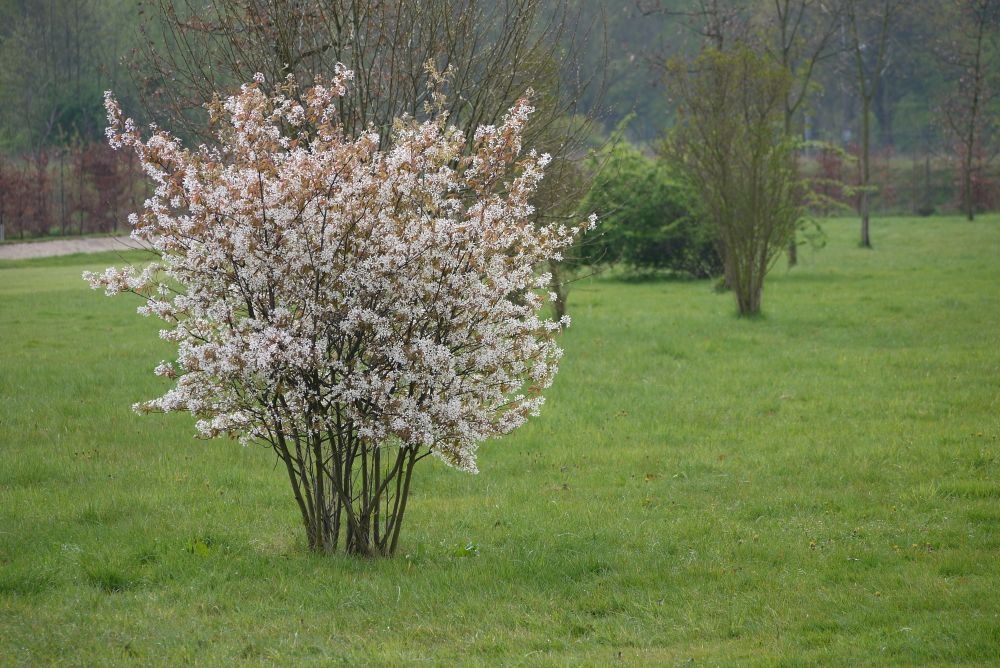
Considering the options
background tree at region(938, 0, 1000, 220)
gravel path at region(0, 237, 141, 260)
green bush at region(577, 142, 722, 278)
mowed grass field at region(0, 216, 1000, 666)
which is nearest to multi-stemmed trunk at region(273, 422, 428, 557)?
mowed grass field at region(0, 216, 1000, 666)

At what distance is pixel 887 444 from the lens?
9.88 m

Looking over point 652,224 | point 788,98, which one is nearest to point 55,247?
point 652,224

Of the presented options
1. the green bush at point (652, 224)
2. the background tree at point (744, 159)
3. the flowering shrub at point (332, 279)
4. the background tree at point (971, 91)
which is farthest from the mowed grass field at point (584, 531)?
the background tree at point (971, 91)

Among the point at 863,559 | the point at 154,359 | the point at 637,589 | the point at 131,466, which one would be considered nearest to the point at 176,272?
the point at 637,589

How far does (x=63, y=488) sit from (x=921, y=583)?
245 inches

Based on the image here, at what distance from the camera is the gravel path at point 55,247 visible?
4199cm

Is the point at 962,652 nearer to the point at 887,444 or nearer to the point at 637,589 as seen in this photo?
Answer: the point at 637,589

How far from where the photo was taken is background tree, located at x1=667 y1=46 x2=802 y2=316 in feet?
60.1

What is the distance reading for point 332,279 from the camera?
20.6 feet

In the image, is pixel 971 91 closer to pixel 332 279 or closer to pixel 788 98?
pixel 788 98

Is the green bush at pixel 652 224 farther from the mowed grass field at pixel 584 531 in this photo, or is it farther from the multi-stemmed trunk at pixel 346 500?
the multi-stemmed trunk at pixel 346 500

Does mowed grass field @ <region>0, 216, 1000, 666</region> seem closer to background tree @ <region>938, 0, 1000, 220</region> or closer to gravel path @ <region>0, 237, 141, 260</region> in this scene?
gravel path @ <region>0, 237, 141, 260</region>

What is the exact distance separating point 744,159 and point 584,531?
12157mm

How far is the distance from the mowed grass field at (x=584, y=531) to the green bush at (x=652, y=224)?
1304cm
